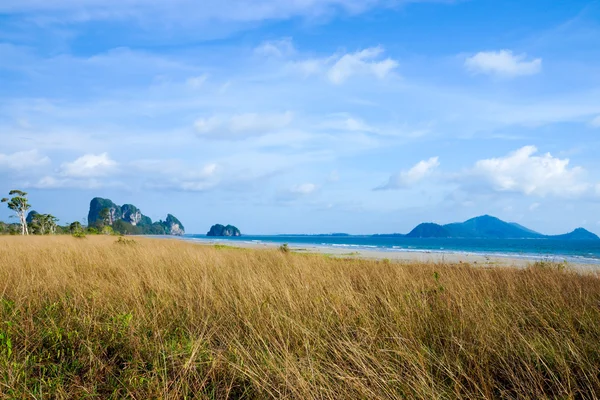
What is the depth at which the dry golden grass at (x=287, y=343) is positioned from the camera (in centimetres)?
305

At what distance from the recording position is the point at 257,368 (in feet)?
10.7

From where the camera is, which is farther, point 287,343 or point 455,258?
point 455,258

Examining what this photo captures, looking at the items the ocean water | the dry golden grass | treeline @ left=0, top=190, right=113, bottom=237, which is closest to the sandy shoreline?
the ocean water

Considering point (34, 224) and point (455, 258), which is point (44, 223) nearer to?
point (34, 224)

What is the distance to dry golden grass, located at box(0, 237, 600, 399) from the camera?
3049 millimetres

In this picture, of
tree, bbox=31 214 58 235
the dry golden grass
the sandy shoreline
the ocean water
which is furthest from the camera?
tree, bbox=31 214 58 235

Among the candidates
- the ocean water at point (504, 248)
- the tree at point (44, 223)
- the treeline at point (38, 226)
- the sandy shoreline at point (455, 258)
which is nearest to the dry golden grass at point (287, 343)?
the sandy shoreline at point (455, 258)

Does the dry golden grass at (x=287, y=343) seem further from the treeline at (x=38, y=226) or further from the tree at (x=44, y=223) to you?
the tree at (x=44, y=223)

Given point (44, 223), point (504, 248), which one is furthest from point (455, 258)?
point (44, 223)

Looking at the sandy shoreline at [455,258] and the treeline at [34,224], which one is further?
the treeline at [34,224]

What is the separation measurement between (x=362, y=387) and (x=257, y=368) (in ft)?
2.86

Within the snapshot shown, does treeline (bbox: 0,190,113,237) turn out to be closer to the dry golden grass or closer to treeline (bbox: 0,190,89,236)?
treeline (bbox: 0,190,89,236)

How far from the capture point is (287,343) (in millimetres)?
3660

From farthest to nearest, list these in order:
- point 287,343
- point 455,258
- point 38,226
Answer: point 38,226 → point 455,258 → point 287,343
